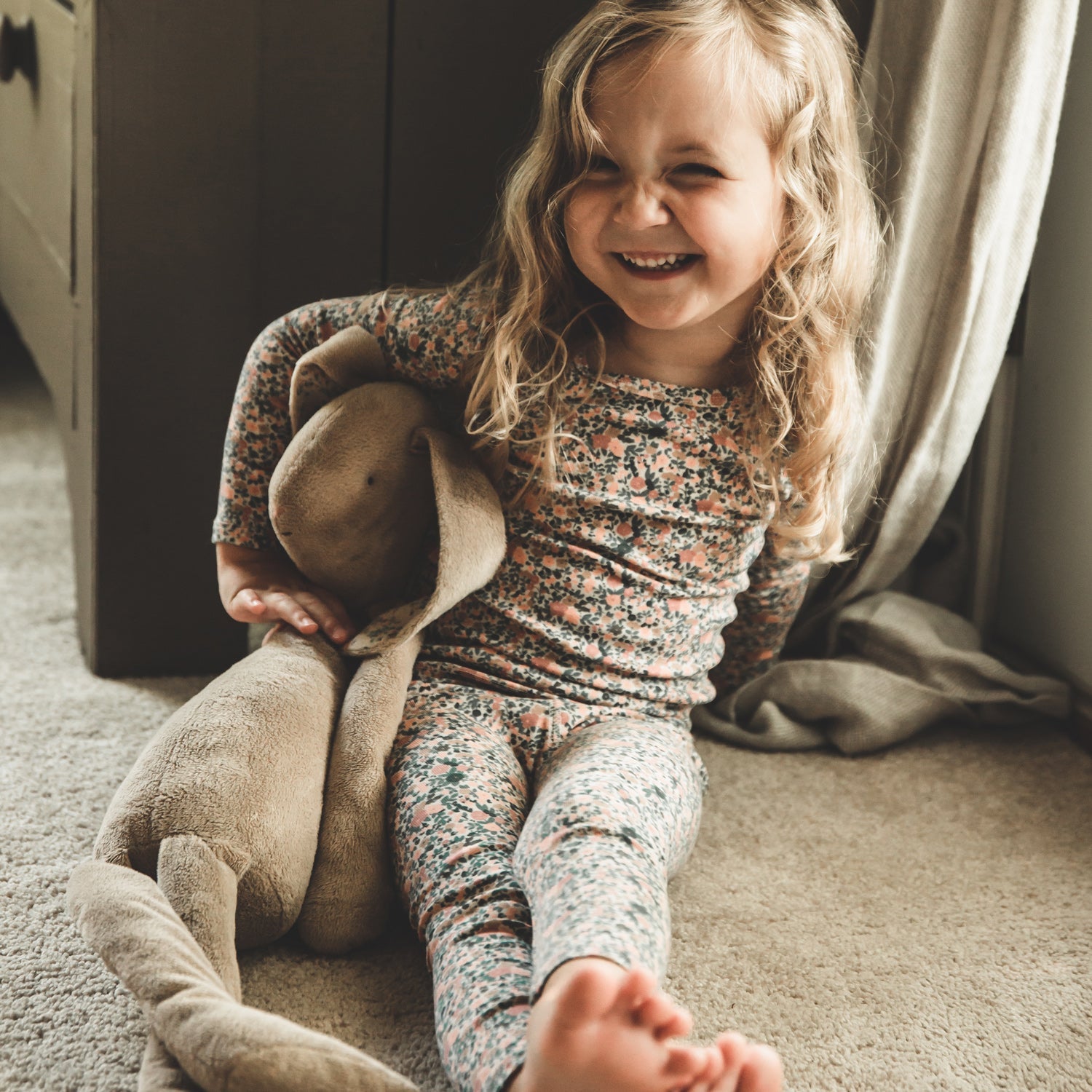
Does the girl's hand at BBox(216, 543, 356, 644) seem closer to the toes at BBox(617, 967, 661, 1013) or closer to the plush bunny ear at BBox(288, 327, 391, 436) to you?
the plush bunny ear at BBox(288, 327, 391, 436)

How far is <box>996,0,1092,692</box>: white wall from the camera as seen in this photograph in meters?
1.17

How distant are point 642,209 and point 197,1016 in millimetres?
617

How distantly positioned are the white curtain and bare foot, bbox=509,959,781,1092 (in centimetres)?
55

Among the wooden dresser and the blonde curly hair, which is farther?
the wooden dresser

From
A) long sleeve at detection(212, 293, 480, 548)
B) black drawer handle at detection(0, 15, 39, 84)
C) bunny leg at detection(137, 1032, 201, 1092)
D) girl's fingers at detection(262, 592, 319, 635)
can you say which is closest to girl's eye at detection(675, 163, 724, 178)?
long sleeve at detection(212, 293, 480, 548)

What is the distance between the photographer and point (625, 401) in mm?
1007

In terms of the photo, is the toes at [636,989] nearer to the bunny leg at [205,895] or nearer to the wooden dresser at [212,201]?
the bunny leg at [205,895]

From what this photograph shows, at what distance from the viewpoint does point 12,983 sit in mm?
757

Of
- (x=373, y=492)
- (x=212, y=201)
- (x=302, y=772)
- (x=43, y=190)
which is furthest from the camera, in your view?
(x=43, y=190)

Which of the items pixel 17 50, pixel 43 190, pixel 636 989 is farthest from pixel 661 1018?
pixel 17 50

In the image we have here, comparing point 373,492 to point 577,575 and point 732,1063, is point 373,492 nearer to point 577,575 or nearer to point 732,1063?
point 577,575

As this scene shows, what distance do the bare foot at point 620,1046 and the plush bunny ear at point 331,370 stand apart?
0.53m

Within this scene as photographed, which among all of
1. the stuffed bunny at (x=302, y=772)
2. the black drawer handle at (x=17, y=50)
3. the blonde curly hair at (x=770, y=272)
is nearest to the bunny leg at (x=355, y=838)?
the stuffed bunny at (x=302, y=772)

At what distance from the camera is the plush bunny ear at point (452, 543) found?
0.92 meters
